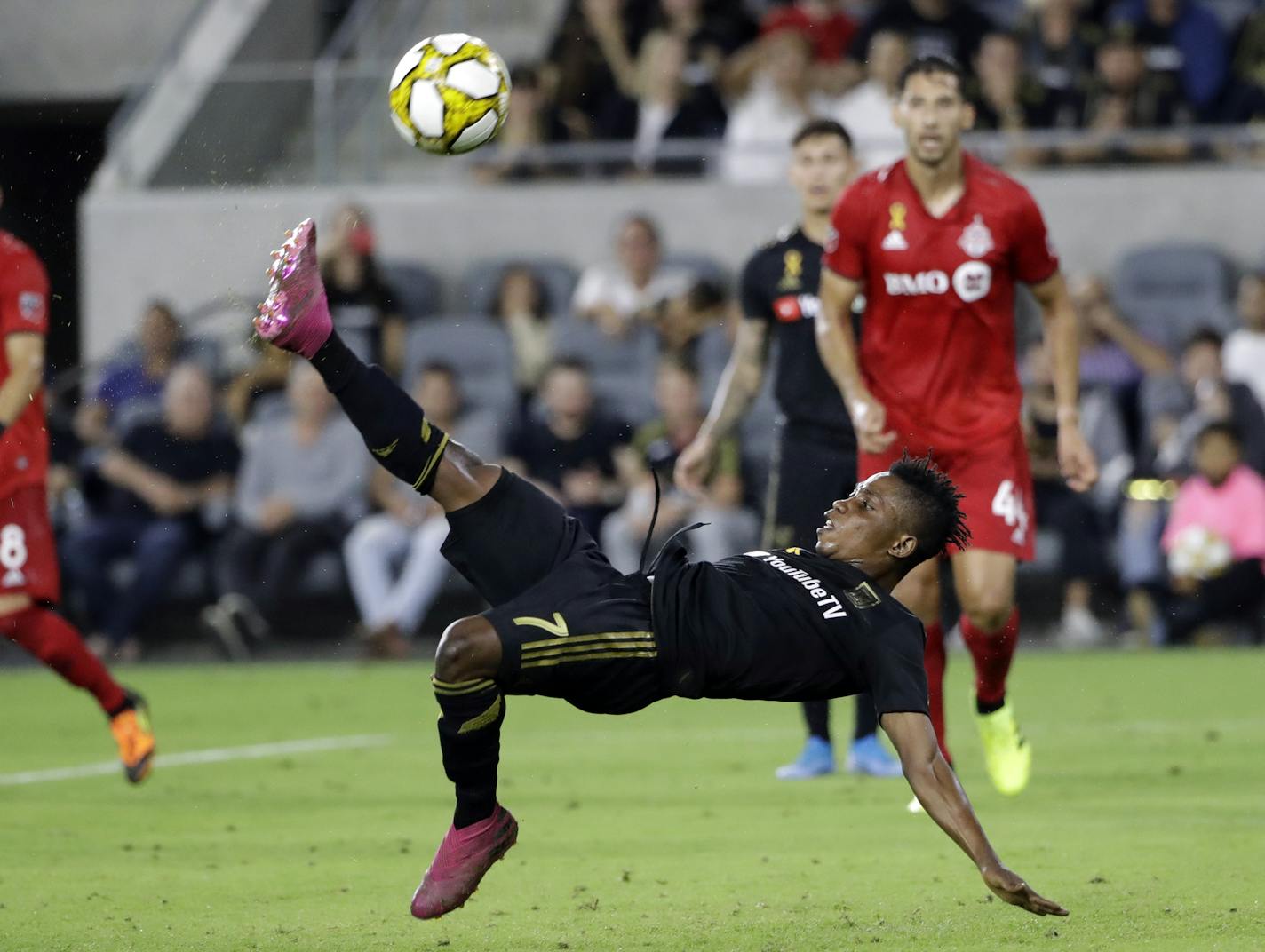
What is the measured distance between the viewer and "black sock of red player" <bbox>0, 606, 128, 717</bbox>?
8.92 meters

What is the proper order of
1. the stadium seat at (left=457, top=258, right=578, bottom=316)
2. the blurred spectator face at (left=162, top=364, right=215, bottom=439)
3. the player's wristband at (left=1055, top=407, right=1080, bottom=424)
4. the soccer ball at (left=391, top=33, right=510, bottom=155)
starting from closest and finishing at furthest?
the soccer ball at (left=391, top=33, right=510, bottom=155)
the player's wristband at (left=1055, top=407, right=1080, bottom=424)
the blurred spectator face at (left=162, top=364, right=215, bottom=439)
the stadium seat at (left=457, top=258, right=578, bottom=316)

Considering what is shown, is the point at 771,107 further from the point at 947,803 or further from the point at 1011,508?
the point at 947,803

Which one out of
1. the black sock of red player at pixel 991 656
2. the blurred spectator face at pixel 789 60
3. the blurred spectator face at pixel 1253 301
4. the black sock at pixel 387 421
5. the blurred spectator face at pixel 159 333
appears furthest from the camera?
the blurred spectator face at pixel 789 60

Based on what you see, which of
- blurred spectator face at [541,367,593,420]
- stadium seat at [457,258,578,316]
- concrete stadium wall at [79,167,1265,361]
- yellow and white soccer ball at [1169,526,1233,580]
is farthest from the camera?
stadium seat at [457,258,578,316]

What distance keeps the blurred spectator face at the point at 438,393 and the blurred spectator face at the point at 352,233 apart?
142 centimetres

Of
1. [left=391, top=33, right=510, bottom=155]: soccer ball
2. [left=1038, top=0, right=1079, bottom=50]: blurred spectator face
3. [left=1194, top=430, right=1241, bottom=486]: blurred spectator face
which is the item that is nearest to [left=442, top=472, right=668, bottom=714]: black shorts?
[left=391, top=33, right=510, bottom=155]: soccer ball

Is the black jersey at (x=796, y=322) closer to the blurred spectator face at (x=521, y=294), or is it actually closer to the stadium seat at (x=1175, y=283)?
the blurred spectator face at (x=521, y=294)

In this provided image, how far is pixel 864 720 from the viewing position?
8828 mm

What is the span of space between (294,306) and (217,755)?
4.47m

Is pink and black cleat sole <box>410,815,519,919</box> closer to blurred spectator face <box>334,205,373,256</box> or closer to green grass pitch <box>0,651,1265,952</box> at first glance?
green grass pitch <box>0,651,1265,952</box>

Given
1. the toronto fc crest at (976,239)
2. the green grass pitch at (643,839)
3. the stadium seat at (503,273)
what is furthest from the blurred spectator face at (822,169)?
the stadium seat at (503,273)

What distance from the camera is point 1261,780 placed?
8.32 m

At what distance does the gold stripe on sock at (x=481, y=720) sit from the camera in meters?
5.59

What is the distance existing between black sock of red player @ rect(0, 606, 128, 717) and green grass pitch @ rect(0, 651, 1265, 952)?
1.24 feet
